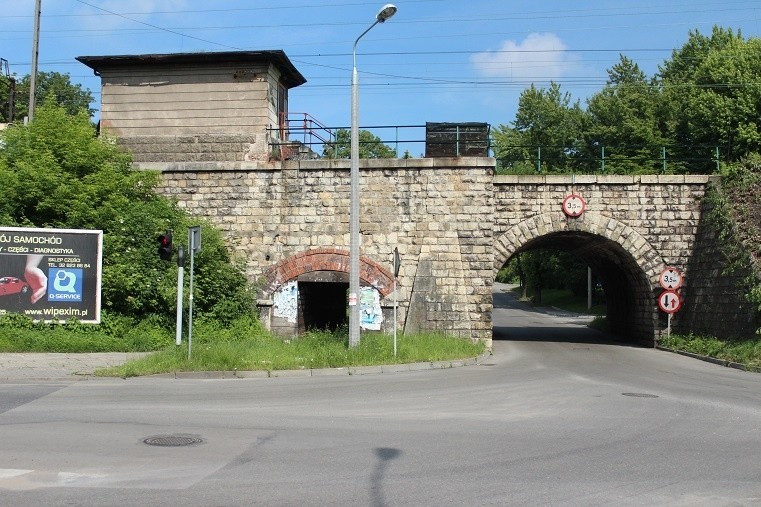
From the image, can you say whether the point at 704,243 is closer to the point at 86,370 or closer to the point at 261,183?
the point at 261,183

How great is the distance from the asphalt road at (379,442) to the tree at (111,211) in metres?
7.18

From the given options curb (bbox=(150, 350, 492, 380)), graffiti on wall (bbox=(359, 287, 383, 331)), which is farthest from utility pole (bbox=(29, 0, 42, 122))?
curb (bbox=(150, 350, 492, 380))

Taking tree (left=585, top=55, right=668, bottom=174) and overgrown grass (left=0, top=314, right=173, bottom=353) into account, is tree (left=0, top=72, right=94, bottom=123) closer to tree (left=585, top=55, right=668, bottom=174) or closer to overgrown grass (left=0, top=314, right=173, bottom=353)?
tree (left=585, top=55, right=668, bottom=174)

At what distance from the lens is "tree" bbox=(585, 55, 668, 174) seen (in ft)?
149

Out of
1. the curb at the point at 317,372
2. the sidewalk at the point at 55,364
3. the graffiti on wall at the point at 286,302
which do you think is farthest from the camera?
the graffiti on wall at the point at 286,302

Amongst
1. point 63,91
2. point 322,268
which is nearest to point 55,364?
point 322,268

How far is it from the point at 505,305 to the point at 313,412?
62.4 meters

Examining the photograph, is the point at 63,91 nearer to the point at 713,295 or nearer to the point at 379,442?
the point at 713,295

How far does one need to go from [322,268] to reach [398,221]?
9.36 feet

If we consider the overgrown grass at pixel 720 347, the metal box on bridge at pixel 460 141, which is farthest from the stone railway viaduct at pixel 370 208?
the overgrown grass at pixel 720 347

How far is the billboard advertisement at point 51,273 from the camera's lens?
1984 cm

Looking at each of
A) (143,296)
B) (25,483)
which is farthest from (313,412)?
(143,296)

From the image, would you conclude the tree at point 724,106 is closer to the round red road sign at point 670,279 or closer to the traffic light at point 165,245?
the round red road sign at point 670,279

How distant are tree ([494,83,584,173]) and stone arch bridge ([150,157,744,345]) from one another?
28410 millimetres
